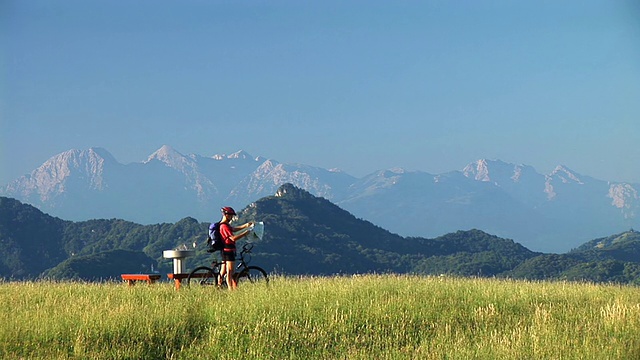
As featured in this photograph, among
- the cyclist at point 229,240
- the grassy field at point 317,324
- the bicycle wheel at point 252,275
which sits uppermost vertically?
the cyclist at point 229,240

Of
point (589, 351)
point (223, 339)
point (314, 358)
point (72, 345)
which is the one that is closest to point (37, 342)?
point (72, 345)

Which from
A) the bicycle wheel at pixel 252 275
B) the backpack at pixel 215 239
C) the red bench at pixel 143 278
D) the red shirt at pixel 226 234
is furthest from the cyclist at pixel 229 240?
the red bench at pixel 143 278

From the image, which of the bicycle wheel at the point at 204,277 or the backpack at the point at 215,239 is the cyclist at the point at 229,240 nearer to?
the backpack at the point at 215,239

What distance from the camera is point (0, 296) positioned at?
21.9m

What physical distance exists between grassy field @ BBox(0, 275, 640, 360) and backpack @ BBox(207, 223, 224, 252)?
1.26 meters

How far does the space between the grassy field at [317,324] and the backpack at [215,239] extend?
1260mm

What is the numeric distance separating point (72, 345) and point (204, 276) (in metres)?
7.91

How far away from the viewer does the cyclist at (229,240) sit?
21.8 meters

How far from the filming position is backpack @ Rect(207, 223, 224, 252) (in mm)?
21781

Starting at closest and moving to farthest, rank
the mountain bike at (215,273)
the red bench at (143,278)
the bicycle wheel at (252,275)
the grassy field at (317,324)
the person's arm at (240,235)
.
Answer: the grassy field at (317,324) < the person's arm at (240,235) < the mountain bike at (215,273) < the bicycle wheel at (252,275) < the red bench at (143,278)

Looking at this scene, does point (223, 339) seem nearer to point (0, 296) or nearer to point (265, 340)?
point (265, 340)

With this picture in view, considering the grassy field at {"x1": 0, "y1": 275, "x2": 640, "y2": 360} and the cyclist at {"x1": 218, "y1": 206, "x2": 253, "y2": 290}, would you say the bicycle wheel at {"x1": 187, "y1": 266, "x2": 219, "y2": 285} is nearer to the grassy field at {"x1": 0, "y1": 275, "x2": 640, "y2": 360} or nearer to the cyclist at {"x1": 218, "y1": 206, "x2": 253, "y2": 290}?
the cyclist at {"x1": 218, "y1": 206, "x2": 253, "y2": 290}

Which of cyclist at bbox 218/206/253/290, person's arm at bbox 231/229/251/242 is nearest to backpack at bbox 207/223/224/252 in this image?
cyclist at bbox 218/206/253/290

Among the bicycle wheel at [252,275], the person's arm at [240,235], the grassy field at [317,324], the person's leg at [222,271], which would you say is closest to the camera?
the grassy field at [317,324]
